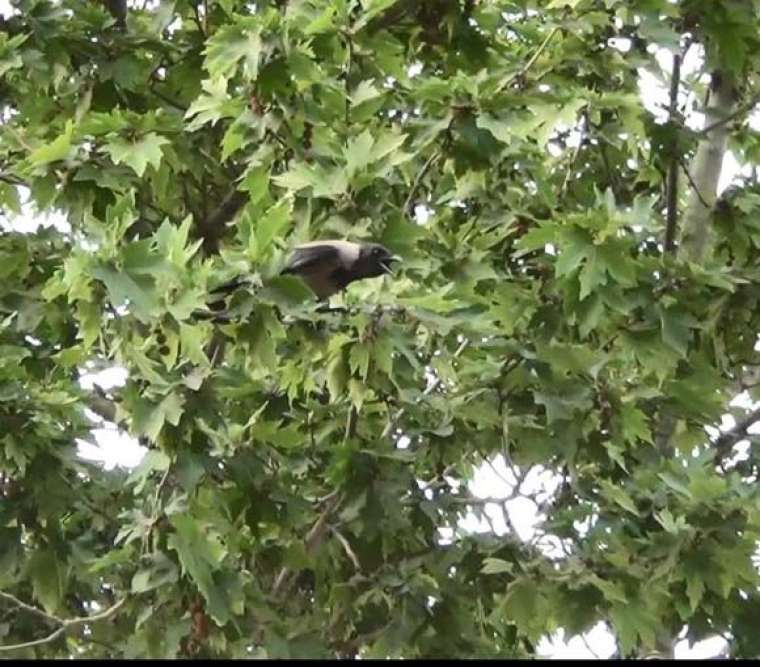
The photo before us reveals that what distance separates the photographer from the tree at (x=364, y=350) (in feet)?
9.56

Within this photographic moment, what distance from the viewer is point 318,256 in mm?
2826

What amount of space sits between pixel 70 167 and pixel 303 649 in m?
1.19

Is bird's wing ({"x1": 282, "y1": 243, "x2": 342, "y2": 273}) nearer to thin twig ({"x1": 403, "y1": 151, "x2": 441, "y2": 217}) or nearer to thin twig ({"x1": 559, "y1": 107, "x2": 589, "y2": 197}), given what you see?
thin twig ({"x1": 403, "y1": 151, "x2": 441, "y2": 217})

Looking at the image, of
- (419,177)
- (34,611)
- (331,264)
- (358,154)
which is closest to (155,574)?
(34,611)

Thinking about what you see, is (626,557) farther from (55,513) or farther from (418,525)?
(55,513)

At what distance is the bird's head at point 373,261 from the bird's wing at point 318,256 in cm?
6

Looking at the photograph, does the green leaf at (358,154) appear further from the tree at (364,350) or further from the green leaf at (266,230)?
the green leaf at (266,230)

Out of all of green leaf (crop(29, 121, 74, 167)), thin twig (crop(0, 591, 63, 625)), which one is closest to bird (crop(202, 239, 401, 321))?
green leaf (crop(29, 121, 74, 167))

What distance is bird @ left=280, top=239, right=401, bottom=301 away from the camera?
9.15 feet

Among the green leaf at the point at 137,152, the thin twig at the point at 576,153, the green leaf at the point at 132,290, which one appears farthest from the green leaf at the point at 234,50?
the thin twig at the point at 576,153

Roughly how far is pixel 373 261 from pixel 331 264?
0.14 m

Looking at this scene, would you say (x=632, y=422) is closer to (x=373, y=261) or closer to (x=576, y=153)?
(x=373, y=261)

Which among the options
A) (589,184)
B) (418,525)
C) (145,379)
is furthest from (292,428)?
(589,184)

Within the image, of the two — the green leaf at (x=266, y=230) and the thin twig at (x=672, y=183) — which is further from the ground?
the green leaf at (x=266, y=230)
